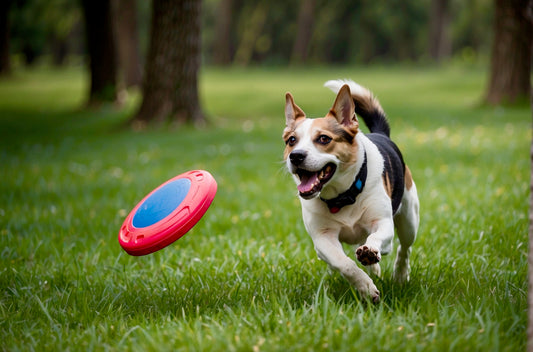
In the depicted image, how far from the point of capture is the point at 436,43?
39688 millimetres

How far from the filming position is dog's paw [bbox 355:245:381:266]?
303 centimetres

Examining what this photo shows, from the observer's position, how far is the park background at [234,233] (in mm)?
Result: 2850

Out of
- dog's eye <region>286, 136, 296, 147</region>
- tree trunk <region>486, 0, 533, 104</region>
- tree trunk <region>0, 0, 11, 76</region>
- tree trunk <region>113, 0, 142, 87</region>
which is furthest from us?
tree trunk <region>0, 0, 11, 76</region>

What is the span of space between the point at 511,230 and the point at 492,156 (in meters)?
4.09

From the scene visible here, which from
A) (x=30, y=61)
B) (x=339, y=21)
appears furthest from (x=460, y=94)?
(x=30, y=61)

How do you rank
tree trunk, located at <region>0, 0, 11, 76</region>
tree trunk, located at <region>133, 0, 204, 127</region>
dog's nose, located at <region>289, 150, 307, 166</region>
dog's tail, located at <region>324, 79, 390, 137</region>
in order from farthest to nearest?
tree trunk, located at <region>0, 0, 11, 76</region> < tree trunk, located at <region>133, 0, 204, 127</region> < dog's tail, located at <region>324, 79, 390, 137</region> < dog's nose, located at <region>289, 150, 307, 166</region>

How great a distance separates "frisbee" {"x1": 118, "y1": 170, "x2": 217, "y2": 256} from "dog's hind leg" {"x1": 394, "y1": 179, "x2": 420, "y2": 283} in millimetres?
1347

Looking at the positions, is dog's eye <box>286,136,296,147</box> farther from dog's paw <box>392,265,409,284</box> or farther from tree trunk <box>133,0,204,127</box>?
tree trunk <box>133,0,204,127</box>

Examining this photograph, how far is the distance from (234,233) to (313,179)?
209 cm

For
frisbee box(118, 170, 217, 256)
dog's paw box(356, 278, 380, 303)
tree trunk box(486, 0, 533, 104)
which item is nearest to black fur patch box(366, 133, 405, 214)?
dog's paw box(356, 278, 380, 303)

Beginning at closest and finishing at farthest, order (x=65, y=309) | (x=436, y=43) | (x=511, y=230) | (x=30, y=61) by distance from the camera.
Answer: (x=65, y=309), (x=511, y=230), (x=436, y=43), (x=30, y=61)

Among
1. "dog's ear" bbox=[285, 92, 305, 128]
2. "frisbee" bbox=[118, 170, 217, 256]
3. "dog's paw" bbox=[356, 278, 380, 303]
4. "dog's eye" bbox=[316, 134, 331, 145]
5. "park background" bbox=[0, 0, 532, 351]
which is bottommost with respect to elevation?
"park background" bbox=[0, 0, 532, 351]

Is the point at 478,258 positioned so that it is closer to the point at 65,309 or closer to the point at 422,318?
the point at 422,318

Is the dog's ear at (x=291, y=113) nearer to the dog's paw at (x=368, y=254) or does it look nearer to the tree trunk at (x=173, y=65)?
the dog's paw at (x=368, y=254)
